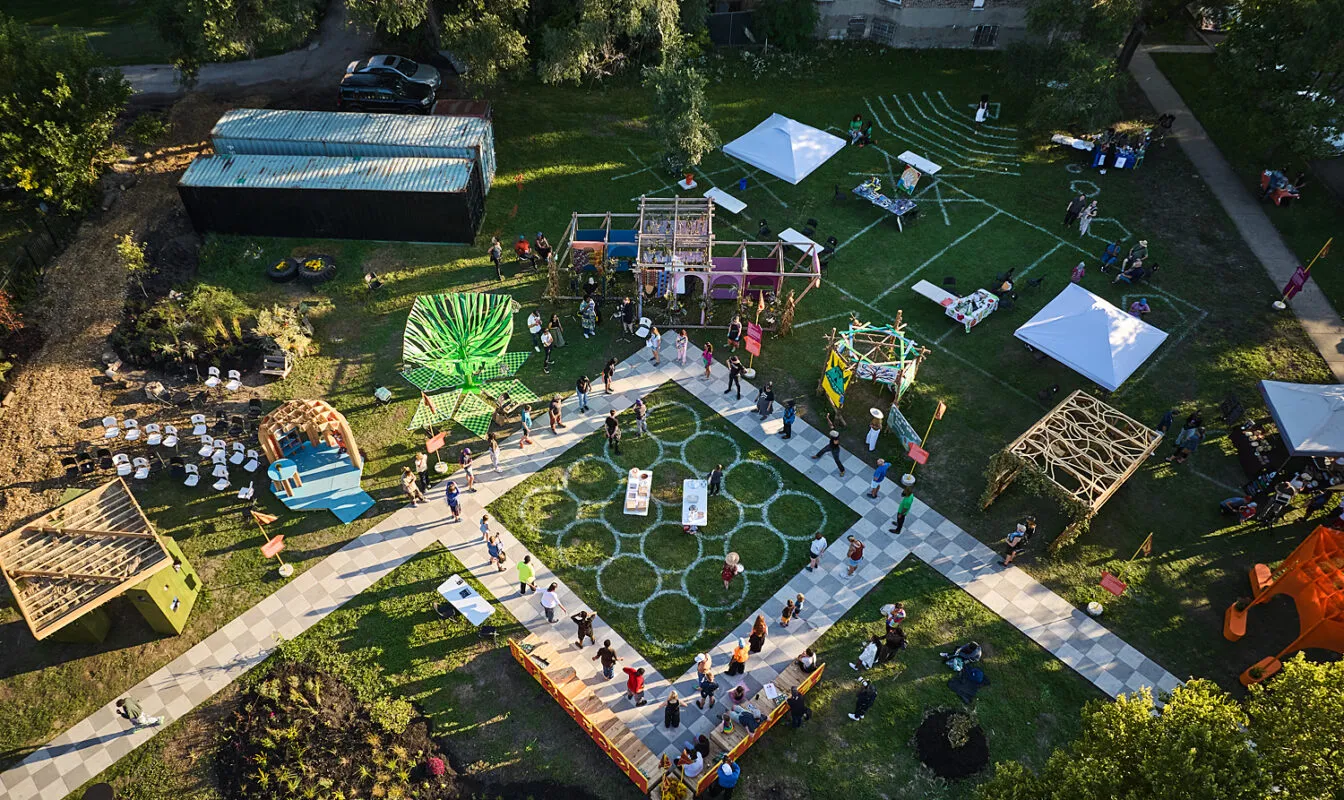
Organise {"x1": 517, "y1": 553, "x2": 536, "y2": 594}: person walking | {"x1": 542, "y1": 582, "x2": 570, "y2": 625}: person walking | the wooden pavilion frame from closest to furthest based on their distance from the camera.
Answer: the wooden pavilion frame → {"x1": 542, "y1": 582, "x2": 570, "y2": 625}: person walking → {"x1": 517, "y1": 553, "x2": 536, "y2": 594}: person walking

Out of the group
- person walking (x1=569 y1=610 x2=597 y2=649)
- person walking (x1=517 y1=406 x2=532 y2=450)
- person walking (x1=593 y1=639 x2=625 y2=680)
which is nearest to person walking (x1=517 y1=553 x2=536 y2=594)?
person walking (x1=569 y1=610 x2=597 y2=649)

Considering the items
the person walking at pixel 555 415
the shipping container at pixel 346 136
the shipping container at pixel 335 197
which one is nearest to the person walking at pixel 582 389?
the person walking at pixel 555 415

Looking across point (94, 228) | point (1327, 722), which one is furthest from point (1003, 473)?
point (94, 228)

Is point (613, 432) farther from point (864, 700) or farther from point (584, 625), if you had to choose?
point (864, 700)

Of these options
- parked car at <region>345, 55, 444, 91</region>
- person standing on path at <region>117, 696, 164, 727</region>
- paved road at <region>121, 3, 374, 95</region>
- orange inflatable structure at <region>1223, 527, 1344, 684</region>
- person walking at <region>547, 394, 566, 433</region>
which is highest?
parked car at <region>345, 55, 444, 91</region>

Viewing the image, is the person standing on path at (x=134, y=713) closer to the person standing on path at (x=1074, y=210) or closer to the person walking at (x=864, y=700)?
the person walking at (x=864, y=700)

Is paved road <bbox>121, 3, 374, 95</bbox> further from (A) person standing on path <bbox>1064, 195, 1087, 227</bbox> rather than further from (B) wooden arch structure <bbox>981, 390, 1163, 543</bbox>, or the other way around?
(B) wooden arch structure <bbox>981, 390, 1163, 543</bbox>
